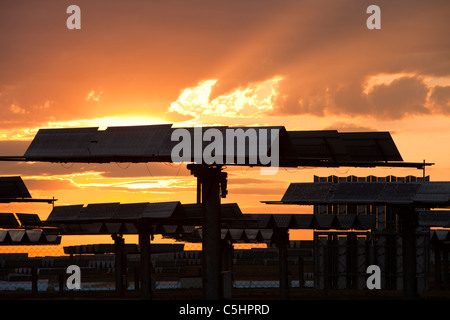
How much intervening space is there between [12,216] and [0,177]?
54.8 ft

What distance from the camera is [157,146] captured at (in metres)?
43.4

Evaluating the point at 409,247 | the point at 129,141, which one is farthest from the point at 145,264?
the point at 129,141

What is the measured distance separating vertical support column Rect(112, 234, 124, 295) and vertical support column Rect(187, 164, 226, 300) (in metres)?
25.7

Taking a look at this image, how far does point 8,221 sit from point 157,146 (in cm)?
3871

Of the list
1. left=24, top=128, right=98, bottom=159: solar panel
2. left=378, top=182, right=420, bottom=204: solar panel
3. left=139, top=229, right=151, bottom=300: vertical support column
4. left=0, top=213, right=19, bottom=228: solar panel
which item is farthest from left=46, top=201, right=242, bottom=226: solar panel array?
left=0, top=213, right=19, bottom=228: solar panel

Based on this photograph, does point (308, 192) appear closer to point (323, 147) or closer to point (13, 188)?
point (323, 147)

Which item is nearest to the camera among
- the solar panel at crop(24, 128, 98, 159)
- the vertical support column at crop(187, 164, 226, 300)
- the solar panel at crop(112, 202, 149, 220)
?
the vertical support column at crop(187, 164, 226, 300)

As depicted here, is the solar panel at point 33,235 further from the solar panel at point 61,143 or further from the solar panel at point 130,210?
the solar panel at point 61,143

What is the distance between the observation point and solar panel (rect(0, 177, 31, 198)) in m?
Result: 61.5

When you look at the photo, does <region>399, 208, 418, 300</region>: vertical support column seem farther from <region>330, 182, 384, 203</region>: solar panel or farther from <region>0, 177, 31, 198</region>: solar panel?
<region>0, 177, 31, 198</region>: solar panel
